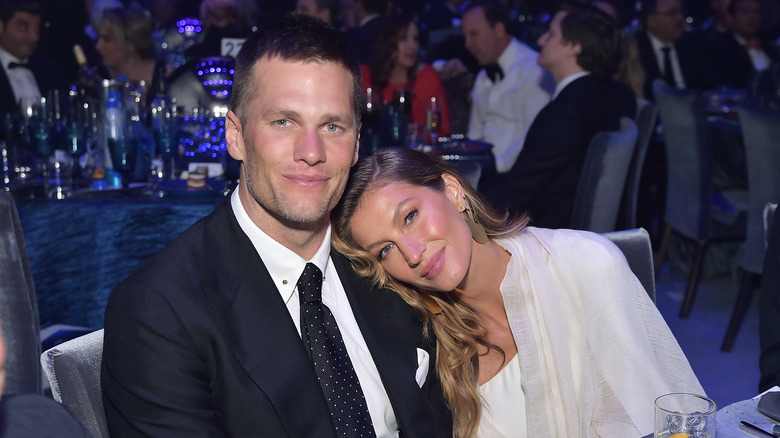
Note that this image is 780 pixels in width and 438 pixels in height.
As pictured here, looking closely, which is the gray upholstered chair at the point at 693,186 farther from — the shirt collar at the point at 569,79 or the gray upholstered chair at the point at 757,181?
the shirt collar at the point at 569,79

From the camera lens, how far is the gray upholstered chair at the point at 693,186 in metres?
4.63

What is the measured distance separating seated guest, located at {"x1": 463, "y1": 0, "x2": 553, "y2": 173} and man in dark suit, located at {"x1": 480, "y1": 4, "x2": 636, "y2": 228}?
3.02ft

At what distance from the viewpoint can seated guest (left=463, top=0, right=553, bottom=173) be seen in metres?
5.47

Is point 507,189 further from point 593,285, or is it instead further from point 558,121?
point 593,285

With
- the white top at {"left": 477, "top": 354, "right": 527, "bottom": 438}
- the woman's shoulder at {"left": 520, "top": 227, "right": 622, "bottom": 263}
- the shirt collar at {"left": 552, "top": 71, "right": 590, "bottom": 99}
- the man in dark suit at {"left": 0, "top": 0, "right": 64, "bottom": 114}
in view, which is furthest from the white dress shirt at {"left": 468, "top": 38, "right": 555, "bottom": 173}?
the white top at {"left": 477, "top": 354, "right": 527, "bottom": 438}

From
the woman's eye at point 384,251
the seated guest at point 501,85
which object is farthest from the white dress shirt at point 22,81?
the woman's eye at point 384,251

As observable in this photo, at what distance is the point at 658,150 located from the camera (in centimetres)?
605

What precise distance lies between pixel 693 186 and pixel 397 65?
1814mm

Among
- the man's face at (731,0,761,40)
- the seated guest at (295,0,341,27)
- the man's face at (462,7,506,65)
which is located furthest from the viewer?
the man's face at (731,0,761,40)

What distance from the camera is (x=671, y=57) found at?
6801 mm

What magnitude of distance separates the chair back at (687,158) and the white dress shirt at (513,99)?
2.51 feet

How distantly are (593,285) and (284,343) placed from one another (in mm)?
737

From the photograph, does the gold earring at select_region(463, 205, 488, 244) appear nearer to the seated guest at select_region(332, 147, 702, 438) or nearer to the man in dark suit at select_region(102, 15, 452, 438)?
the seated guest at select_region(332, 147, 702, 438)

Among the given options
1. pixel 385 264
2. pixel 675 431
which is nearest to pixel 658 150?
pixel 385 264
